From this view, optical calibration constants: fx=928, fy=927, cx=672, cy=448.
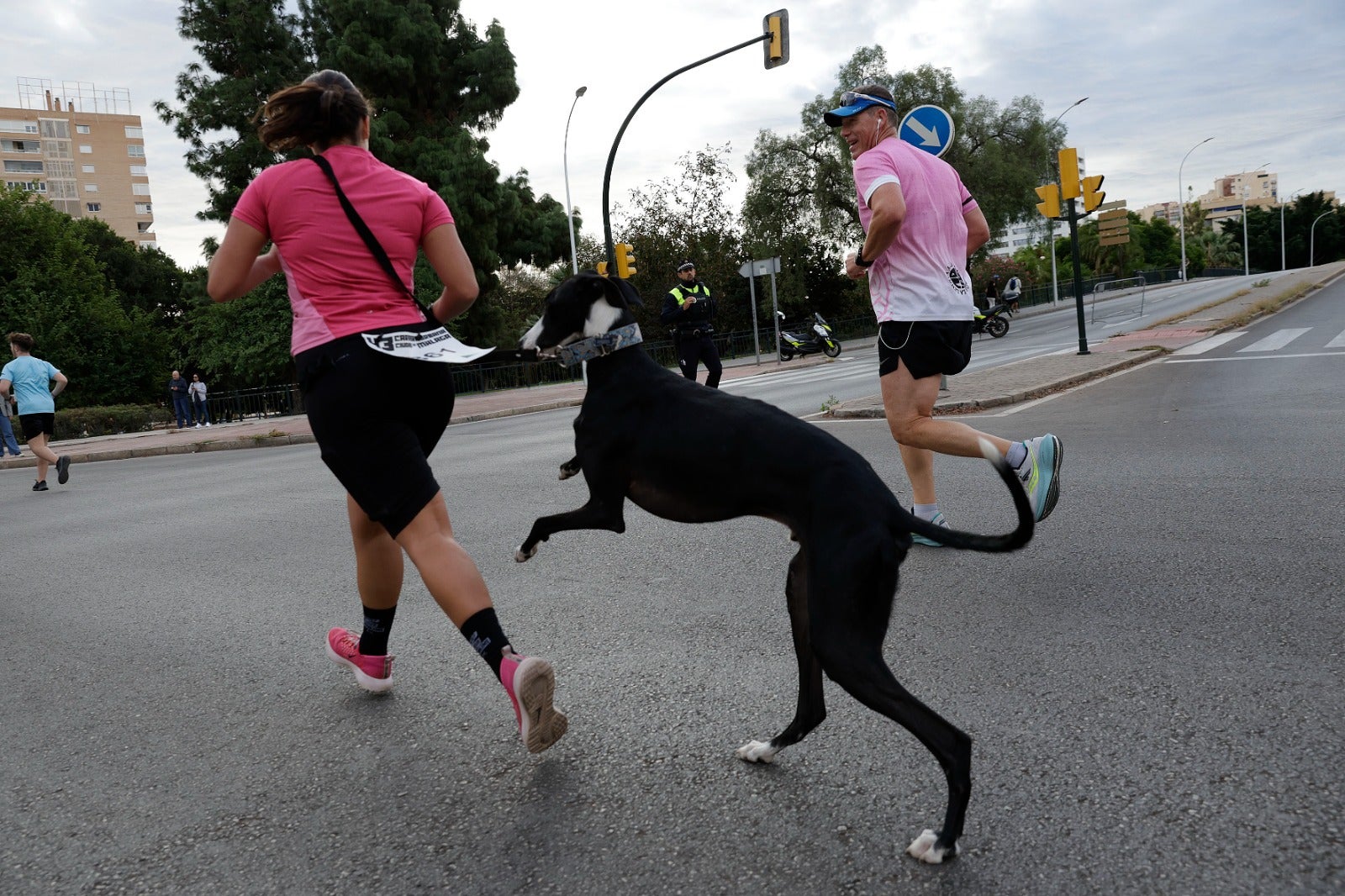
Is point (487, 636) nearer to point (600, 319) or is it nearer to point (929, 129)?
point (600, 319)

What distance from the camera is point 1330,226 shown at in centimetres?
9162

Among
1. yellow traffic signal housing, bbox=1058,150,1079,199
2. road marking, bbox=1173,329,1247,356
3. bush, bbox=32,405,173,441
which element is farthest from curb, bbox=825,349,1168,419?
bush, bbox=32,405,173,441

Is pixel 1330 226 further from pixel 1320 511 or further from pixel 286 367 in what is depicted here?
pixel 1320 511

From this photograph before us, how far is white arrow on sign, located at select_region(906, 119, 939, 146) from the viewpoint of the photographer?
8.30m

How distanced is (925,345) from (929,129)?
4.99m

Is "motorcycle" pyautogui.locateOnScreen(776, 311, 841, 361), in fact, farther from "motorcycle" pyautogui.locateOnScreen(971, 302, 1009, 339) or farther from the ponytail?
the ponytail

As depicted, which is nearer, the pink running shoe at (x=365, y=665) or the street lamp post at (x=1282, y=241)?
the pink running shoe at (x=365, y=665)

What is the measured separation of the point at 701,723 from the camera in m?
2.75

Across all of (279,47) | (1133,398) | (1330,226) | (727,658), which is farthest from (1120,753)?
(1330,226)

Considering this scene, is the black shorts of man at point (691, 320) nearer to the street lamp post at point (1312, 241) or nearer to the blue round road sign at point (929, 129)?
the blue round road sign at point (929, 129)

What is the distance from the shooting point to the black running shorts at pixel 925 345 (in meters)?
4.16

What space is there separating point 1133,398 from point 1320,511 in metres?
5.75

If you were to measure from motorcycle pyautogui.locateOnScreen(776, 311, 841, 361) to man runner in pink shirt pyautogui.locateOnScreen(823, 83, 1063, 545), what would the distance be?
79.9 ft

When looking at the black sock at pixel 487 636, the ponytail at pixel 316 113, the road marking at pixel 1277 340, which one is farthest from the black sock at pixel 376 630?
the road marking at pixel 1277 340
